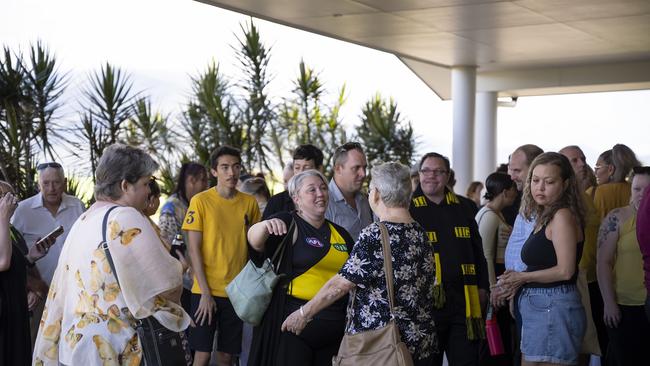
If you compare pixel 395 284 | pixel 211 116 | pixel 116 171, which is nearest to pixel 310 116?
pixel 211 116

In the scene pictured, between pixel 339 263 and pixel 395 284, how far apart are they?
67cm

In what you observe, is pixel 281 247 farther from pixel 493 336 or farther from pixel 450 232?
pixel 493 336

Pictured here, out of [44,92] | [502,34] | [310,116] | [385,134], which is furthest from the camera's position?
[385,134]

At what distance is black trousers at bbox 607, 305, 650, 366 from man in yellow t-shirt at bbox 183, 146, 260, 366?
8.50 feet

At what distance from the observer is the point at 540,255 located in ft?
16.5

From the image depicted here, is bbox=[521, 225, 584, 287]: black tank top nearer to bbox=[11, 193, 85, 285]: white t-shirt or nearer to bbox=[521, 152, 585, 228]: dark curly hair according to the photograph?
bbox=[521, 152, 585, 228]: dark curly hair

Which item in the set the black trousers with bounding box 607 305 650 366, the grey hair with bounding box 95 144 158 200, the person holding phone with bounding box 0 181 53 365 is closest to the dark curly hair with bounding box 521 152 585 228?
the black trousers with bounding box 607 305 650 366

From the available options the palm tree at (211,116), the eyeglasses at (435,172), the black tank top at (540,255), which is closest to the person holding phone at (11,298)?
the eyeglasses at (435,172)

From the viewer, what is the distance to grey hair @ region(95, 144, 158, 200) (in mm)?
3830

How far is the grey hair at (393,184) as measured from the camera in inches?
177

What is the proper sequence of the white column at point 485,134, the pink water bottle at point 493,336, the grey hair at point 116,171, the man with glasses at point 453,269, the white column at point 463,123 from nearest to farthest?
the grey hair at point 116,171 → the man with glasses at point 453,269 → the pink water bottle at point 493,336 → the white column at point 463,123 → the white column at point 485,134

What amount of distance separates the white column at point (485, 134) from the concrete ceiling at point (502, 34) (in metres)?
0.38

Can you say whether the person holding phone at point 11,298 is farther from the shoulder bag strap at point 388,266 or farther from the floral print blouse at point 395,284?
the shoulder bag strap at point 388,266

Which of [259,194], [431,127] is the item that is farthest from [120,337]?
[431,127]
